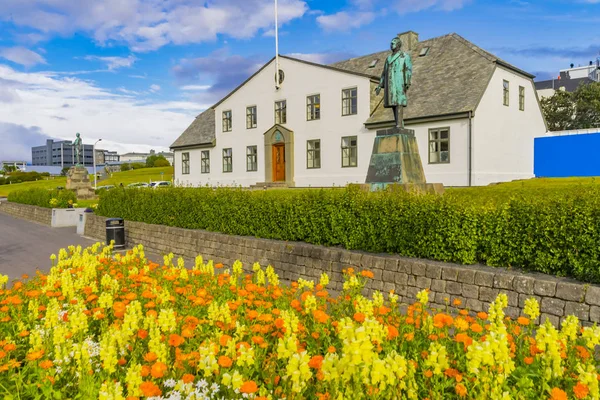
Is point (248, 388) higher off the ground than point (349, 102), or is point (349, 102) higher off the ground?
point (349, 102)

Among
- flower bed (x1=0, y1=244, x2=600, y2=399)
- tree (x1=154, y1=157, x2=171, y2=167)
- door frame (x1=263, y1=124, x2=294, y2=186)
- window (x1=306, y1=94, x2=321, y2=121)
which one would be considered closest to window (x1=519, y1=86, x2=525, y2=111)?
window (x1=306, y1=94, x2=321, y2=121)

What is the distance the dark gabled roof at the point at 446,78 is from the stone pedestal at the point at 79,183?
2399 cm

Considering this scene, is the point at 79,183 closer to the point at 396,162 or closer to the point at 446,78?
the point at 446,78

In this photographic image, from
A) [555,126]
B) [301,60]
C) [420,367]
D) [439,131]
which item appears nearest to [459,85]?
[439,131]

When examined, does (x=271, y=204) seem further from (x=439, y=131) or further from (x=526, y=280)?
(x=439, y=131)

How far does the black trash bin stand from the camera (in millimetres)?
15482

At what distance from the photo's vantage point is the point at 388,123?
24.9m

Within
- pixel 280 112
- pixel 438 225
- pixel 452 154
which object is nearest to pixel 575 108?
pixel 452 154

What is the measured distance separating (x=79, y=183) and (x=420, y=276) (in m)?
34.5

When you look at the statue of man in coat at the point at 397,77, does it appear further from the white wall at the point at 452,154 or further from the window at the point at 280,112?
the window at the point at 280,112

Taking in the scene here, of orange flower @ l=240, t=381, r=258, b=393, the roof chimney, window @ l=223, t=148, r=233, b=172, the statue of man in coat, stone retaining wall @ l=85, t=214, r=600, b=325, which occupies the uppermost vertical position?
the roof chimney

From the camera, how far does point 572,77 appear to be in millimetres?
78438

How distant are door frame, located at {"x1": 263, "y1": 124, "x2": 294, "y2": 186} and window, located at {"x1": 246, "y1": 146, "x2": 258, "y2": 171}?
4.41 feet

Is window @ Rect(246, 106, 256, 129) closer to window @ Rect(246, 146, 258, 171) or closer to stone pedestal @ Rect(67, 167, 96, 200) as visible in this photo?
window @ Rect(246, 146, 258, 171)
